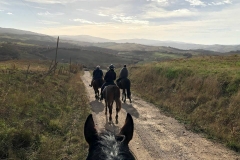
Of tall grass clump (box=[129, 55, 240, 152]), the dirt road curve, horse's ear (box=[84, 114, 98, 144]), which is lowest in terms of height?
the dirt road curve

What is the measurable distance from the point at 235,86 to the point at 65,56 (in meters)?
93.1

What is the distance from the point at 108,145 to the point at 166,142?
7.59 meters

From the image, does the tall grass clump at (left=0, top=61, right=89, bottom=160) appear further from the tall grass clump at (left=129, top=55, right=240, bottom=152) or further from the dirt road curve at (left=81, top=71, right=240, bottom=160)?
the tall grass clump at (left=129, top=55, right=240, bottom=152)

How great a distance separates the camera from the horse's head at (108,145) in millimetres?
2105

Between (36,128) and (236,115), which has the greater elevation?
(236,115)

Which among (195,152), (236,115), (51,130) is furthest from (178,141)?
(51,130)

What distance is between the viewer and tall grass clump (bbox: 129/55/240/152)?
10.5 metres

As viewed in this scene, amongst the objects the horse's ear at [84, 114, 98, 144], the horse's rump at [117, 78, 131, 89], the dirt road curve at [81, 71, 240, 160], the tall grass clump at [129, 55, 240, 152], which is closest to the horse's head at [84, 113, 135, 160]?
the horse's ear at [84, 114, 98, 144]

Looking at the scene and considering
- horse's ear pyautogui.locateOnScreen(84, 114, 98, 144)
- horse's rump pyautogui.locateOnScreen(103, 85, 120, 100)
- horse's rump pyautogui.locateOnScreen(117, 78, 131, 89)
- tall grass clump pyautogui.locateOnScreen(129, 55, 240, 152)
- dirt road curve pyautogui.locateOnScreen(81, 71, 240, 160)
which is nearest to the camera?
horse's ear pyautogui.locateOnScreen(84, 114, 98, 144)

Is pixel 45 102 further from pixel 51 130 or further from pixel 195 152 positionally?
pixel 195 152

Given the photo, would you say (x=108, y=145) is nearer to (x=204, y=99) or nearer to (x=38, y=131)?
(x=38, y=131)

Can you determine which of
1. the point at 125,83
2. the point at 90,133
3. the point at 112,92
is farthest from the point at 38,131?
the point at 125,83

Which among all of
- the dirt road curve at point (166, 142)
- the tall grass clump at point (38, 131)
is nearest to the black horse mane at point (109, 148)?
the dirt road curve at point (166, 142)

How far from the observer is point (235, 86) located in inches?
558
